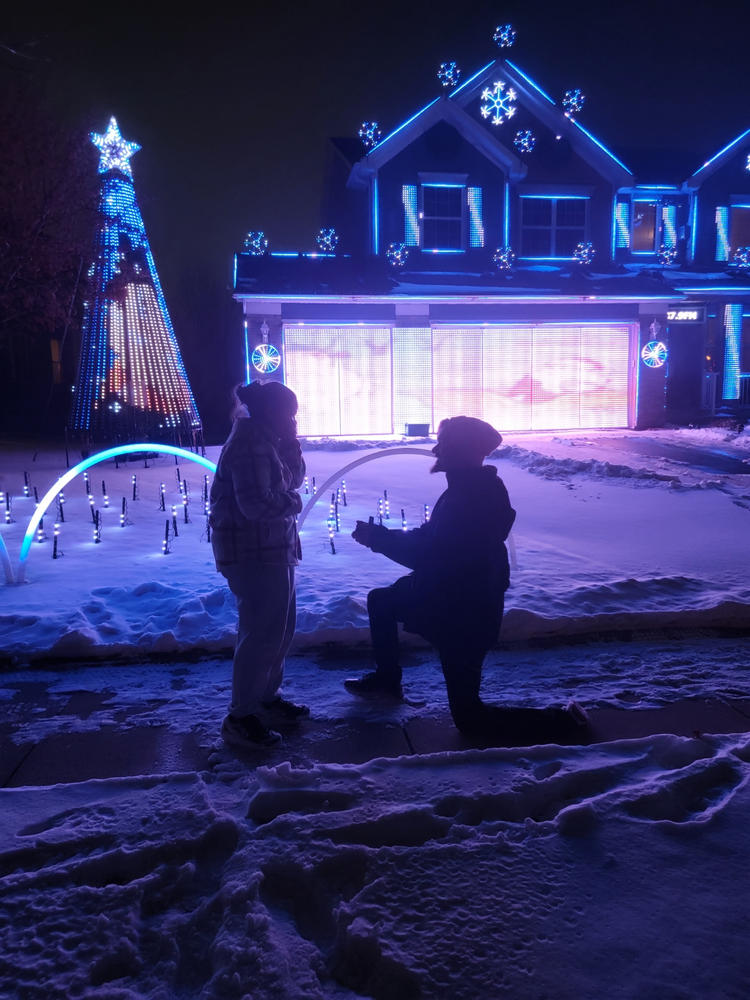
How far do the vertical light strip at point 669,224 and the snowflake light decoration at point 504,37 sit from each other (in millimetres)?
6359

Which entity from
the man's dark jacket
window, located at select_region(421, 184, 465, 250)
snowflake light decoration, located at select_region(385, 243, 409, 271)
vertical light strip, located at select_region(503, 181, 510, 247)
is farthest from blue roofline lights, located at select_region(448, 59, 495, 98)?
the man's dark jacket

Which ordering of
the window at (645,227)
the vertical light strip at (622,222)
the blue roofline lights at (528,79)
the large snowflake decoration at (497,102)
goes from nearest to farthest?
the blue roofline lights at (528,79)
the large snowflake decoration at (497,102)
the vertical light strip at (622,222)
the window at (645,227)

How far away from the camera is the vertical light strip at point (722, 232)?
21.5 m


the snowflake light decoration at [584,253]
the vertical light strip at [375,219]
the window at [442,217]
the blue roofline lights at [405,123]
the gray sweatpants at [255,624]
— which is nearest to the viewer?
the gray sweatpants at [255,624]

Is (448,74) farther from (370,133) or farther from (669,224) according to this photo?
(669,224)

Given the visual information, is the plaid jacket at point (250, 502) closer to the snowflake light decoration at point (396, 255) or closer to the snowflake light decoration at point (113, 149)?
the snowflake light decoration at point (113, 149)

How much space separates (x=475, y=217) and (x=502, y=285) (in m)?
2.40

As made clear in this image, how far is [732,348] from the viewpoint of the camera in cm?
2108

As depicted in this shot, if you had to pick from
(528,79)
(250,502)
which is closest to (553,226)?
(528,79)

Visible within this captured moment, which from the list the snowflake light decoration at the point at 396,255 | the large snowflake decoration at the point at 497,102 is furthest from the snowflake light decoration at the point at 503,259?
the large snowflake decoration at the point at 497,102

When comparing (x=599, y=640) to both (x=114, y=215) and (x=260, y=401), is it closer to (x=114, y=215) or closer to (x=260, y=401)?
(x=260, y=401)

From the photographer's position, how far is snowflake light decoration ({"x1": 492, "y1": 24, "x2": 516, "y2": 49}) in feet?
63.8

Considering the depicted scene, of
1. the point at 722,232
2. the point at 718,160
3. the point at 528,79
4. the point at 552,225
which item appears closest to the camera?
the point at 528,79

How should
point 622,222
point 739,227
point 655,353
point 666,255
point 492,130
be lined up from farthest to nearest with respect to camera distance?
1. point 739,227
2. point 666,255
3. point 622,222
4. point 492,130
5. point 655,353
